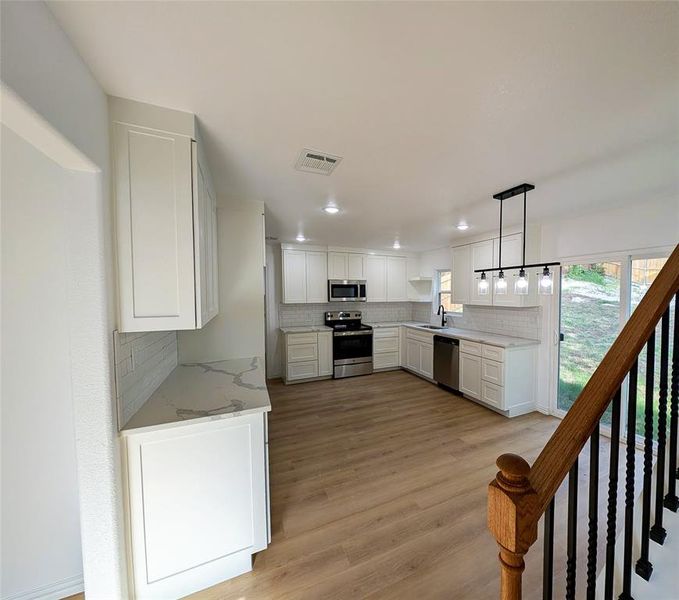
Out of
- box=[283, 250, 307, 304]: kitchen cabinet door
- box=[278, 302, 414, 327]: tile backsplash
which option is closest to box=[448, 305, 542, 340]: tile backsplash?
box=[278, 302, 414, 327]: tile backsplash

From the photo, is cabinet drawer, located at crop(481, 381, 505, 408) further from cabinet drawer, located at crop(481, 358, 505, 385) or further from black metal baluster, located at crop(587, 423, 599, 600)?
black metal baluster, located at crop(587, 423, 599, 600)

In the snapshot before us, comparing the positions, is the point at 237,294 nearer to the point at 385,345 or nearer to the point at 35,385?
the point at 35,385

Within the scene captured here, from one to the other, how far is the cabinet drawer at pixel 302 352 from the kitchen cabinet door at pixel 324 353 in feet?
0.31

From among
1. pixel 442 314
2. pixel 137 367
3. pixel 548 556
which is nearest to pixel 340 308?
pixel 442 314

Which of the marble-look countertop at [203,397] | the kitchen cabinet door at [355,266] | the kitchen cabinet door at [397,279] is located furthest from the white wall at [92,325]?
the kitchen cabinet door at [397,279]

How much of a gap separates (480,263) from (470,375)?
66.1 inches

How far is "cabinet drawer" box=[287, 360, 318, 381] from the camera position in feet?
15.4

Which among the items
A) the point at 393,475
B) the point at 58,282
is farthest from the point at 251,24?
the point at 393,475

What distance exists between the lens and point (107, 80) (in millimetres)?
1157

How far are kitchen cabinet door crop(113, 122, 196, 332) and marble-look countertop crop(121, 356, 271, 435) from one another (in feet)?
1.57

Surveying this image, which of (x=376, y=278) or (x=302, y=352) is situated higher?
(x=376, y=278)

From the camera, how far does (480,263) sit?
13.5 ft

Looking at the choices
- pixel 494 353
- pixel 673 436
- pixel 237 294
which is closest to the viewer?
pixel 673 436

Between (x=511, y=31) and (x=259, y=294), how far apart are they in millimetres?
2397
